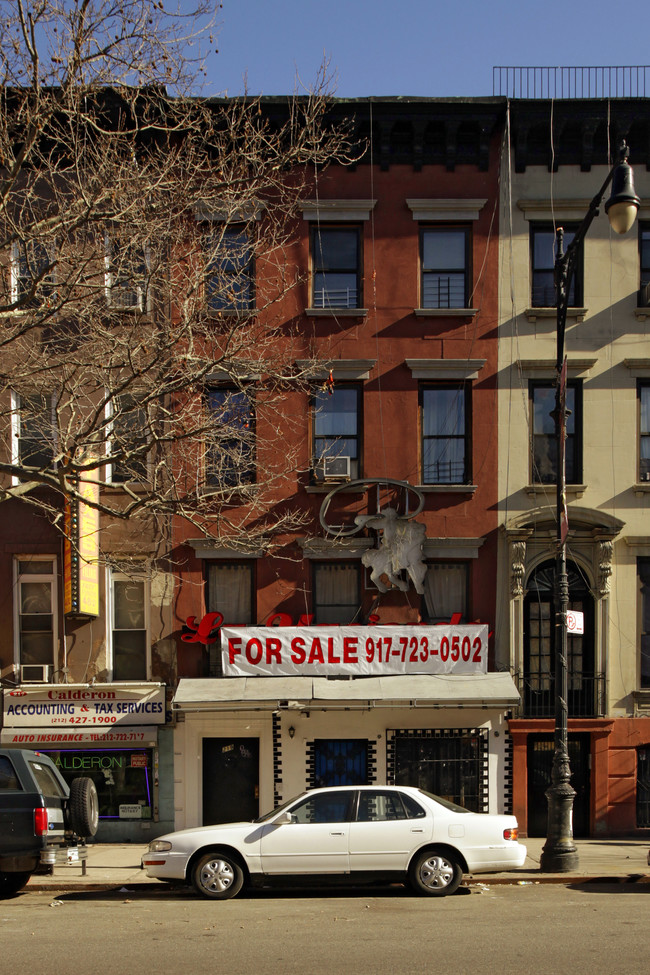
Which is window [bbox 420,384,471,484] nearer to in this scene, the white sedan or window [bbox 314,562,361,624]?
window [bbox 314,562,361,624]

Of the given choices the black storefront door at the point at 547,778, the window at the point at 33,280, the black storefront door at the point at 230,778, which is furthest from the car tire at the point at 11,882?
the black storefront door at the point at 547,778

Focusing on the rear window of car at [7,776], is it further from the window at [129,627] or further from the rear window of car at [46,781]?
the window at [129,627]

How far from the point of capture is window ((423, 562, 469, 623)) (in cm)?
1997

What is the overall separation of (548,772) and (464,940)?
1023cm

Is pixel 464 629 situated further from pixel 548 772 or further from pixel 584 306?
pixel 584 306

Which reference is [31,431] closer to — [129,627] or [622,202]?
[129,627]

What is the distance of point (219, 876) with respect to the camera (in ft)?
41.2

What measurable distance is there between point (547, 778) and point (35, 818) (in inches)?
406

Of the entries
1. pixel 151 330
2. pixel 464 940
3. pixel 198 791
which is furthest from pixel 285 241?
pixel 464 940

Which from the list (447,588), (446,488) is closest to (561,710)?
(447,588)

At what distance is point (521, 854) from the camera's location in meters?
12.8

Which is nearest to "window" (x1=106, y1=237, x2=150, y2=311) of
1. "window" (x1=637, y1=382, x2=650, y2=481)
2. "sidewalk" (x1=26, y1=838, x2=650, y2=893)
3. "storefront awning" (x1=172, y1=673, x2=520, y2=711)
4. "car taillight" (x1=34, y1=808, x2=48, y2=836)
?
"car taillight" (x1=34, y1=808, x2=48, y2=836)

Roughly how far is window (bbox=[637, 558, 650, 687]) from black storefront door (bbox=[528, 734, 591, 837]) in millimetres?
1630

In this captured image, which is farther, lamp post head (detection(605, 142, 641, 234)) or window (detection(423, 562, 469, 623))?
window (detection(423, 562, 469, 623))
